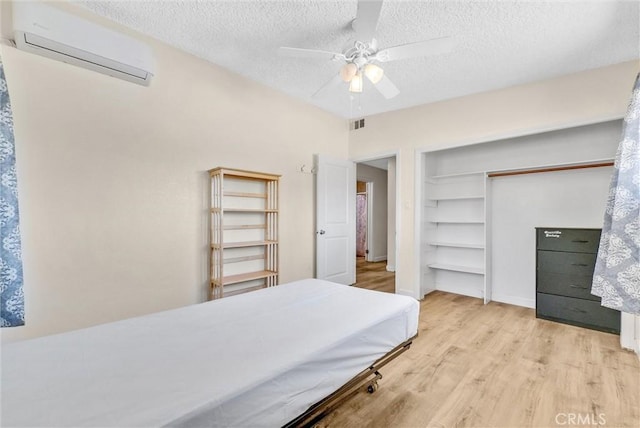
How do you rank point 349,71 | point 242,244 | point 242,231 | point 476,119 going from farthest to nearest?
point 476,119, point 242,231, point 242,244, point 349,71

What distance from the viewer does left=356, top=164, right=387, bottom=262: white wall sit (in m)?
7.16

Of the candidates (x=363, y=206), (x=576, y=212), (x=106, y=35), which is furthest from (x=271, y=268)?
(x=363, y=206)

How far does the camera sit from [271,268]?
3389 mm

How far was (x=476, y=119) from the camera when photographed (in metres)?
3.52

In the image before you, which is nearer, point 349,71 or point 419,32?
point 349,71

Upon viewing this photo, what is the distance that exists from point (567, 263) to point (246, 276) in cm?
342

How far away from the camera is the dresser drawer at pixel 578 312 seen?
108 inches

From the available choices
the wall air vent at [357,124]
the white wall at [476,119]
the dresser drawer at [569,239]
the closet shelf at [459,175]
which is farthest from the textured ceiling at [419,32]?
the dresser drawer at [569,239]

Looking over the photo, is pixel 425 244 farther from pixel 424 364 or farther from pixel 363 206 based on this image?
pixel 363 206

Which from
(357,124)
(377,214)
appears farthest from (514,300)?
(377,214)

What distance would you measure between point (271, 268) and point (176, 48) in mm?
2460

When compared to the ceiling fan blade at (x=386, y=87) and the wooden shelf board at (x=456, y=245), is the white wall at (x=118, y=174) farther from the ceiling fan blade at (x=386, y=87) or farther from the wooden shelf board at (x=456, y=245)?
the wooden shelf board at (x=456, y=245)

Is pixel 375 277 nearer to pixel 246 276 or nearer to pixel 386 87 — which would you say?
pixel 246 276

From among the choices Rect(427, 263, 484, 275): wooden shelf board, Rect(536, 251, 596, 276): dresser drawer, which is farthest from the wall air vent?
Rect(536, 251, 596, 276): dresser drawer
